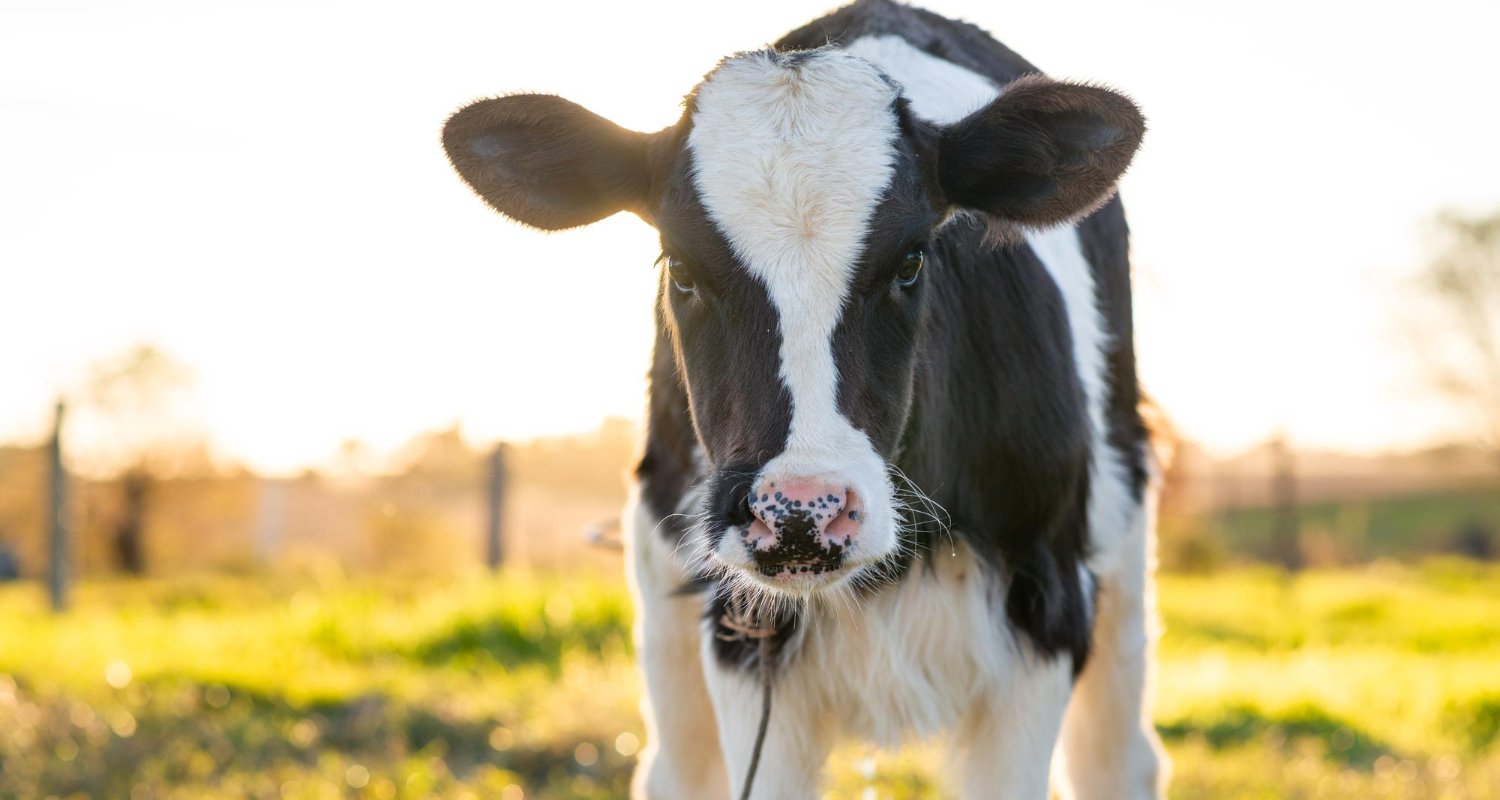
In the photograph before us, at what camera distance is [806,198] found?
8.44ft

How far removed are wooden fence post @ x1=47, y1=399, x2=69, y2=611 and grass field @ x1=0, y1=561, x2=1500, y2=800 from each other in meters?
0.64

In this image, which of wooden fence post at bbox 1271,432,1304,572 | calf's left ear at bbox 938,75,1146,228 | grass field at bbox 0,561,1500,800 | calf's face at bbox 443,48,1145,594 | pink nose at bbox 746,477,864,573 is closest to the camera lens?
pink nose at bbox 746,477,864,573

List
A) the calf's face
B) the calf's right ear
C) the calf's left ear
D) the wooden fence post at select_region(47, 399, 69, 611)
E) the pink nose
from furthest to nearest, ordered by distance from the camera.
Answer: the wooden fence post at select_region(47, 399, 69, 611)
the calf's right ear
the calf's left ear
the calf's face
the pink nose

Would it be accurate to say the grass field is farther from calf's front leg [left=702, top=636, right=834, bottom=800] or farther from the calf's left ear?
the calf's left ear

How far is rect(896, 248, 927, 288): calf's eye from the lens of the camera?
264 cm

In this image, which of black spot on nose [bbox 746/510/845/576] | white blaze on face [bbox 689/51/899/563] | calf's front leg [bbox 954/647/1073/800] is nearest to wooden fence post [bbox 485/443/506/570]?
calf's front leg [bbox 954/647/1073/800]

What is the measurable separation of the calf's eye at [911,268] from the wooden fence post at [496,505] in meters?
9.79

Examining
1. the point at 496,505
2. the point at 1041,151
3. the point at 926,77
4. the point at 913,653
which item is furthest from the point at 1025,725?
the point at 496,505

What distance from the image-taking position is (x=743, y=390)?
8.21ft

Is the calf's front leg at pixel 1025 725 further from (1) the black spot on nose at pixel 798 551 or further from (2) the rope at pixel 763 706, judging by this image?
(1) the black spot on nose at pixel 798 551

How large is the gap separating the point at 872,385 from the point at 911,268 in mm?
256

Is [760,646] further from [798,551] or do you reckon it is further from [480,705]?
[480,705]

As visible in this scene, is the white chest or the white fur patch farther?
the white fur patch

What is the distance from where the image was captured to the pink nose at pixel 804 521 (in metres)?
2.26
